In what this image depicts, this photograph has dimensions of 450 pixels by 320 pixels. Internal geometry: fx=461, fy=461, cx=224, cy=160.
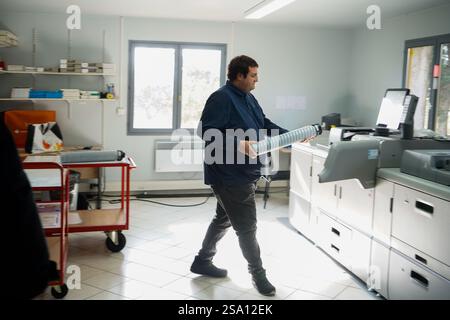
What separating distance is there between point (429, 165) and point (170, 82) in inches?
171

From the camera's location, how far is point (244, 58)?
Result: 3197 mm

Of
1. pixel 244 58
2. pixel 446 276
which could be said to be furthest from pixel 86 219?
pixel 446 276

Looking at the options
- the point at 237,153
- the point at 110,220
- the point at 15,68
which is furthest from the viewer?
the point at 15,68

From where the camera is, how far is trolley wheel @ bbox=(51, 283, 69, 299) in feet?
10.4

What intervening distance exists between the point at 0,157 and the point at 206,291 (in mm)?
2410

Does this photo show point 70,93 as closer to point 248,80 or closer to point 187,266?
point 187,266

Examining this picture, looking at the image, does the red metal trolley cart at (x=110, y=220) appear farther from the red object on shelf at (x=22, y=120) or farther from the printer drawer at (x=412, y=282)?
the printer drawer at (x=412, y=282)

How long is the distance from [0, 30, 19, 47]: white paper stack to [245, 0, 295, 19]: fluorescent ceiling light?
284 centimetres

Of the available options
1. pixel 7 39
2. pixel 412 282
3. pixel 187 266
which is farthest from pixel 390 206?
pixel 7 39

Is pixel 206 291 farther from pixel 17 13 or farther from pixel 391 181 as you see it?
pixel 17 13

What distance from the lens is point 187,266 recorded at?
3.84 m

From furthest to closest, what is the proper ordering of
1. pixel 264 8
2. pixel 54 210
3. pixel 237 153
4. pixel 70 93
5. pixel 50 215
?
pixel 70 93 → pixel 264 8 → pixel 54 210 → pixel 50 215 → pixel 237 153

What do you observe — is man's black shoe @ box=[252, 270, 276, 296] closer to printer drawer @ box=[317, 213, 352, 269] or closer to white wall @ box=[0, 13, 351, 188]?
printer drawer @ box=[317, 213, 352, 269]

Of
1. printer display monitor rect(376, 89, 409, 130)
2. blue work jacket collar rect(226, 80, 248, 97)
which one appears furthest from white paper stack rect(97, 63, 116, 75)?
printer display monitor rect(376, 89, 409, 130)
